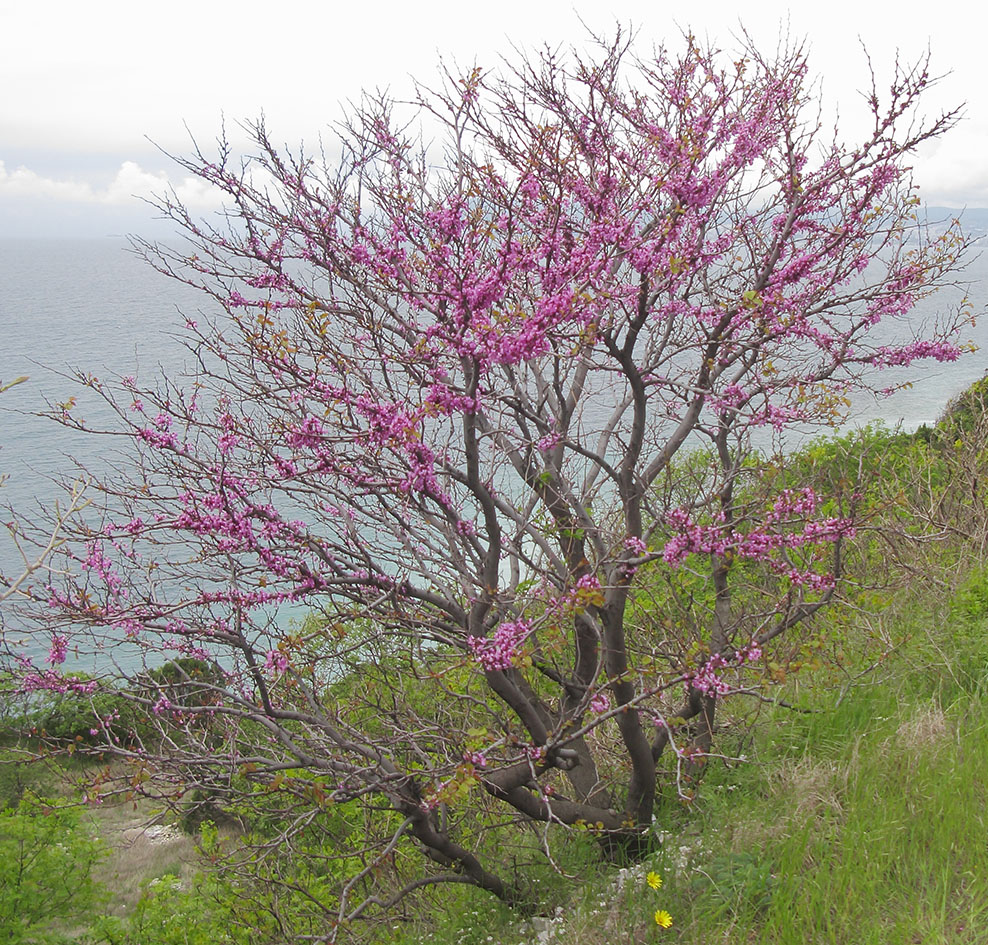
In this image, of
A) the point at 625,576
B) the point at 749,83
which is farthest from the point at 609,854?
the point at 749,83

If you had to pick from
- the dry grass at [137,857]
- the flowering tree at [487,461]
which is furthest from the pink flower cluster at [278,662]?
the dry grass at [137,857]

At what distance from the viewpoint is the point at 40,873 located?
6.34 meters

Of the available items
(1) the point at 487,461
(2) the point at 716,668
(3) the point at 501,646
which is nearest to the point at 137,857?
(1) the point at 487,461

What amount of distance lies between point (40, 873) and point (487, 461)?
5.15m

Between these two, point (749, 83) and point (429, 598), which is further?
point (749, 83)

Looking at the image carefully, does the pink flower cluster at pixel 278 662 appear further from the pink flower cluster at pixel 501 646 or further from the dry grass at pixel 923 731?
the dry grass at pixel 923 731

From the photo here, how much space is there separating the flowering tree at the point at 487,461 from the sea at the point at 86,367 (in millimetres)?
926

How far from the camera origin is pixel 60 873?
650 centimetres

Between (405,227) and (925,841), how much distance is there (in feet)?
15.2

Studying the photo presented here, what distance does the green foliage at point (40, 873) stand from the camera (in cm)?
613

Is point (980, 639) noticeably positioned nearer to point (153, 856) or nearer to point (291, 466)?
point (291, 466)

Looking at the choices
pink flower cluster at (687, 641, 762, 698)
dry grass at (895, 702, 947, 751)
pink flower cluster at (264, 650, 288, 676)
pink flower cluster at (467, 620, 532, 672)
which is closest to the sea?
pink flower cluster at (264, 650, 288, 676)

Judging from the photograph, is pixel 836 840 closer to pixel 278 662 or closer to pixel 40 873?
pixel 278 662

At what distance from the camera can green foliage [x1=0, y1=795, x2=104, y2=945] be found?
6.13 metres
